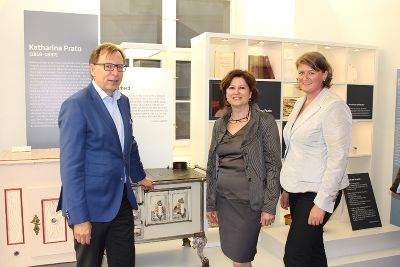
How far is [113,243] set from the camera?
2.09 meters

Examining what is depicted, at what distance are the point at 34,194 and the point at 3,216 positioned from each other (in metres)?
0.26

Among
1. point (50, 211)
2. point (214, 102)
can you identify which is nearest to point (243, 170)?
point (214, 102)

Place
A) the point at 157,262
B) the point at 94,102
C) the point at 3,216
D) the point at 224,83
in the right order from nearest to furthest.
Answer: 1. the point at 94,102
2. the point at 224,83
3. the point at 3,216
4. the point at 157,262

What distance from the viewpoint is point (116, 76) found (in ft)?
6.41

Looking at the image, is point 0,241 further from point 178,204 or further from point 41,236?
point 178,204

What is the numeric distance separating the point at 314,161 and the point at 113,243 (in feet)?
3.68

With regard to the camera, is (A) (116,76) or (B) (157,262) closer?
(A) (116,76)

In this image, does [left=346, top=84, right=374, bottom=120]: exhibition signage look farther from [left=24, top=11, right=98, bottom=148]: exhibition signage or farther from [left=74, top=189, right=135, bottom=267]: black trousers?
[left=74, top=189, right=135, bottom=267]: black trousers

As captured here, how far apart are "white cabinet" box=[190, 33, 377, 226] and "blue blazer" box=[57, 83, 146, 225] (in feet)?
5.07

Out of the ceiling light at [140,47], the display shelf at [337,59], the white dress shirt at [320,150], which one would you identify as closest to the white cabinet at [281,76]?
the display shelf at [337,59]

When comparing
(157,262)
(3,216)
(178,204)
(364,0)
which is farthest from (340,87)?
(3,216)

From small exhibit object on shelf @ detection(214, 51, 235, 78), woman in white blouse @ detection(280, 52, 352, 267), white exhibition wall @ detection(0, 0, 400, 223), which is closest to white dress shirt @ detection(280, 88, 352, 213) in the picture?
woman in white blouse @ detection(280, 52, 352, 267)

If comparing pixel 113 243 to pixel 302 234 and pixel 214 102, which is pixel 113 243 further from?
pixel 214 102

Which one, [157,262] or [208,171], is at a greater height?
[208,171]
